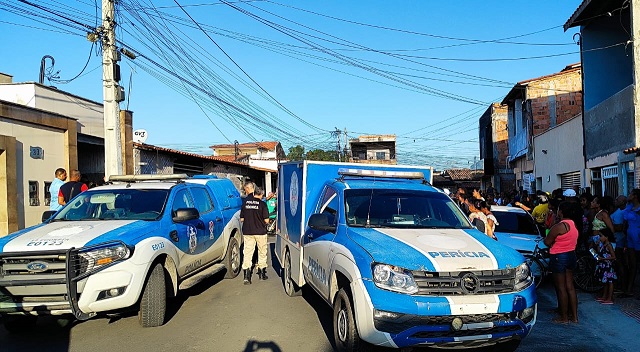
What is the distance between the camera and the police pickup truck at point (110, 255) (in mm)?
5758

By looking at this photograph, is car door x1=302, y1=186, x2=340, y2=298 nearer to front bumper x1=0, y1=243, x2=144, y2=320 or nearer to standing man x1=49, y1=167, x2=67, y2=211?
front bumper x1=0, y1=243, x2=144, y2=320

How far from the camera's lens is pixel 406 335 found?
4.59 metres

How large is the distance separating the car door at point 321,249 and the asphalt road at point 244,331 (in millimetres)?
611

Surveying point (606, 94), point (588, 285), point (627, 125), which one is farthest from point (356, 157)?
point (588, 285)

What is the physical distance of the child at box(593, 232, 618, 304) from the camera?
792cm

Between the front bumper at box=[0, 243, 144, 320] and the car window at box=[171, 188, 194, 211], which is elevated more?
the car window at box=[171, 188, 194, 211]

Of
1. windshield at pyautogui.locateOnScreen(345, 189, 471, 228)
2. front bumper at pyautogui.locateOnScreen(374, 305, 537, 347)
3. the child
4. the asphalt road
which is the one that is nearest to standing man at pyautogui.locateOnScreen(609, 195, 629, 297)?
the child

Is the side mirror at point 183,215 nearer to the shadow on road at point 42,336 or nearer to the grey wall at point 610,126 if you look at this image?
the shadow on road at point 42,336

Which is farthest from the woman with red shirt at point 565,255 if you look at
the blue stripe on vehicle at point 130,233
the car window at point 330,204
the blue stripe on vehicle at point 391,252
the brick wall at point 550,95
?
the brick wall at point 550,95

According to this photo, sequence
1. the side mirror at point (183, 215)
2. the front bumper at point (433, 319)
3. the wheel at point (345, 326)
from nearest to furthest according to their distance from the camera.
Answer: the front bumper at point (433, 319) → the wheel at point (345, 326) → the side mirror at point (183, 215)

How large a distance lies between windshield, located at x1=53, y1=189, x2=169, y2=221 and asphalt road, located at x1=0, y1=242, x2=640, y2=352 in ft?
4.69

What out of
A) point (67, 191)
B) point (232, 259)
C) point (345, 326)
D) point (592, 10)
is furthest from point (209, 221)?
point (592, 10)

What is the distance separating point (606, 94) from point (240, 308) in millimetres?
13595

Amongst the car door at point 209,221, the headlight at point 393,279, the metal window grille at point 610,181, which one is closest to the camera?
the headlight at point 393,279
